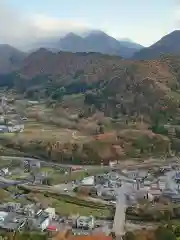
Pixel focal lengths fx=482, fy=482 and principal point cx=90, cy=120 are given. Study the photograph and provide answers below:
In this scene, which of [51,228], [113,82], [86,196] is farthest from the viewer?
[113,82]

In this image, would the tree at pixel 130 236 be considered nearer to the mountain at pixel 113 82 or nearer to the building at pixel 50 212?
the building at pixel 50 212

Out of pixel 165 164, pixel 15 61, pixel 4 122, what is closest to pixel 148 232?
pixel 165 164

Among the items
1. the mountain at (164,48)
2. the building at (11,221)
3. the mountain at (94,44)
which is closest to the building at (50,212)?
the building at (11,221)

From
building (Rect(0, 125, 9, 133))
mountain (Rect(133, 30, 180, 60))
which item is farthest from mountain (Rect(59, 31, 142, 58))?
building (Rect(0, 125, 9, 133))

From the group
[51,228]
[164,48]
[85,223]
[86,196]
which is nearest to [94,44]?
[164,48]

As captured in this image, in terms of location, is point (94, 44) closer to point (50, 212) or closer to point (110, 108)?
point (110, 108)

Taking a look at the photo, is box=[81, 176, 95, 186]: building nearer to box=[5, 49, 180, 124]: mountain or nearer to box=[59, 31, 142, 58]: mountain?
box=[5, 49, 180, 124]: mountain
